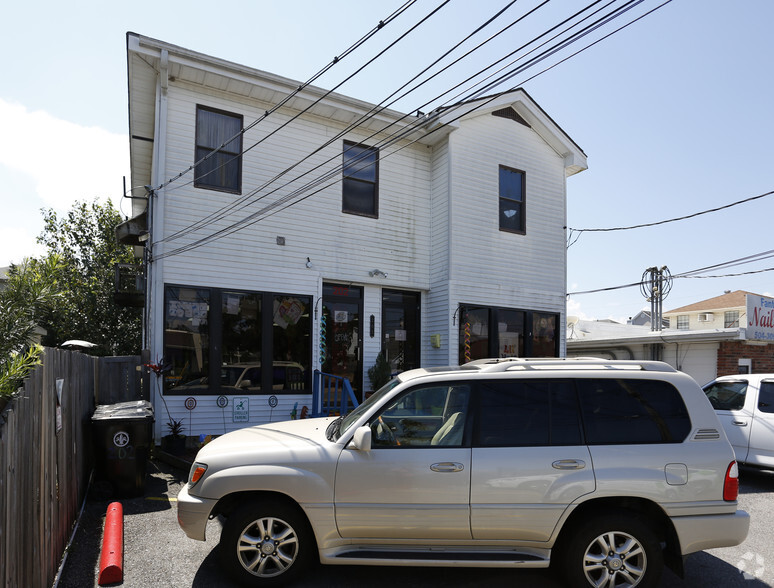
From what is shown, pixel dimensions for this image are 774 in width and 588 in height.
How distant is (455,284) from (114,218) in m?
16.0

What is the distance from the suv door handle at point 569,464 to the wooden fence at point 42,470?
3452 mm

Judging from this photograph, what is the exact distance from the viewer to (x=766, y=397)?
7.89 metres

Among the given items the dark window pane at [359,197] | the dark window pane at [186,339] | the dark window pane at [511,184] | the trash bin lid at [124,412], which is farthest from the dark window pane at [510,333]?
the trash bin lid at [124,412]

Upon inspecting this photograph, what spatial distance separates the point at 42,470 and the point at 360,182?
8739 millimetres

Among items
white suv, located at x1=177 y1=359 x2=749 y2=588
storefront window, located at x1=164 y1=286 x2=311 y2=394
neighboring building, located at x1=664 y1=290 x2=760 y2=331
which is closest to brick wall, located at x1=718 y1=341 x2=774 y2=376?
storefront window, located at x1=164 y1=286 x2=311 y2=394

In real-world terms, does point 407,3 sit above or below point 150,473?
above

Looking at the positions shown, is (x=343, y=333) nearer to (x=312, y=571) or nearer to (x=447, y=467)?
(x=312, y=571)

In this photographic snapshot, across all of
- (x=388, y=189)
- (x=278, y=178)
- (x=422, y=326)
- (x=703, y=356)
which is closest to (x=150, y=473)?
(x=278, y=178)

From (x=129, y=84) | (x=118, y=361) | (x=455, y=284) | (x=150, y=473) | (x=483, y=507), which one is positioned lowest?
(x=150, y=473)

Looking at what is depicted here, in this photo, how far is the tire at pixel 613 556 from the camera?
388 cm

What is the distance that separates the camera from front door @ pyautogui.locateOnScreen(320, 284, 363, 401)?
36.0 ft

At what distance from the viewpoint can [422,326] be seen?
1223cm

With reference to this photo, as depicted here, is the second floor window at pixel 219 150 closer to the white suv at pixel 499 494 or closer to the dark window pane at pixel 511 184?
the dark window pane at pixel 511 184

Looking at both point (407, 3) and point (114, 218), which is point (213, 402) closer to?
point (407, 3)
